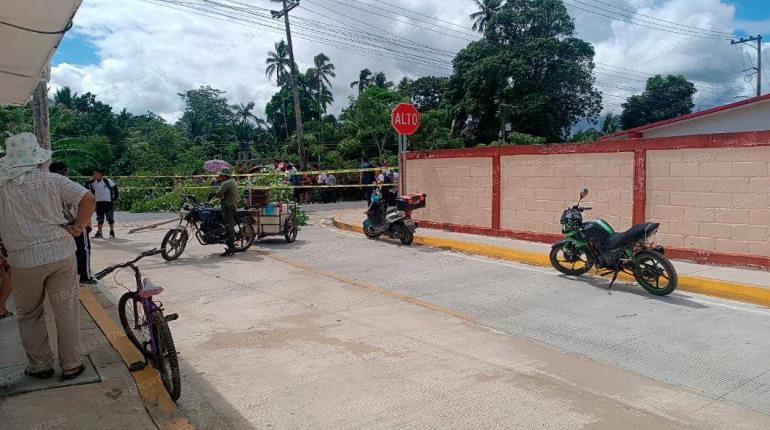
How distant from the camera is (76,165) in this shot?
30328 millimetres

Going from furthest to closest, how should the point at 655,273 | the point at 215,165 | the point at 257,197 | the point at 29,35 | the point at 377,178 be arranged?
the point at 377,178 → the point at 257,197 → the point at 215,165 → the point at 655,273 → the point at 29,35

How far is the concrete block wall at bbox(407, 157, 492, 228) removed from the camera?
12834mm

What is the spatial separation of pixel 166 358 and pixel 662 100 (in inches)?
2066

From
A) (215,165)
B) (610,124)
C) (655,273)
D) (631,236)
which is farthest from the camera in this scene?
(610,124)

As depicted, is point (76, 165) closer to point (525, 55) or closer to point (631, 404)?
point (525, 55)

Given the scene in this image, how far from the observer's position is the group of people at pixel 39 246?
4152 mm

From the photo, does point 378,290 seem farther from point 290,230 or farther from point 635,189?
point 290,230

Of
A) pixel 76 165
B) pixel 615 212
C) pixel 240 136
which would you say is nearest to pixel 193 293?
pixel 615 212

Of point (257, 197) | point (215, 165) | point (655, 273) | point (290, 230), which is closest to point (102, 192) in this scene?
point (215, 165)

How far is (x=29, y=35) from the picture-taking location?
4977 millimetres

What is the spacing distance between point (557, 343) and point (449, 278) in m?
3.12

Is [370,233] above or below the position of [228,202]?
below

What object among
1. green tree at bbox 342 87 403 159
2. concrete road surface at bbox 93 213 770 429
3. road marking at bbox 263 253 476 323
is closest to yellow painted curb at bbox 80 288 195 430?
concrete road surface at bbox 93 213 770 429

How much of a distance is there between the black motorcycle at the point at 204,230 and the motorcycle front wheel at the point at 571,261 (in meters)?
5.94
